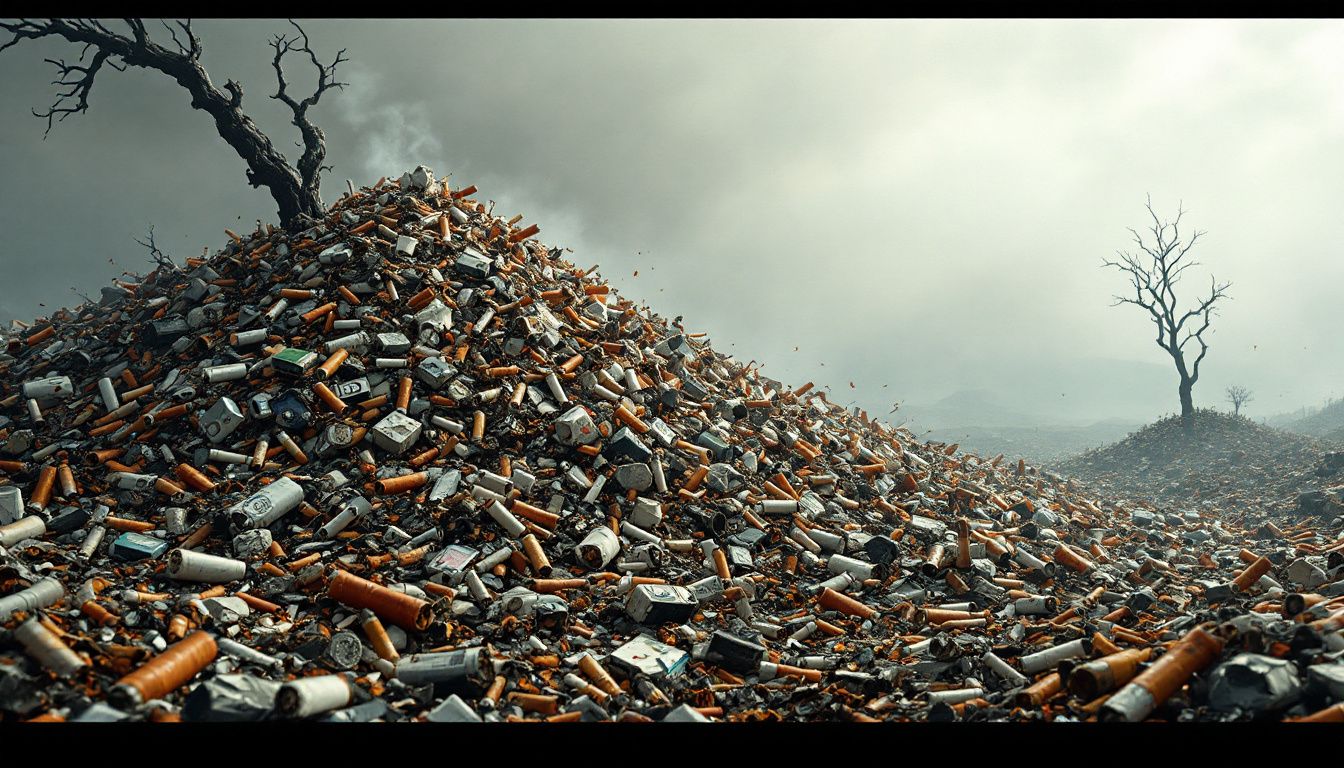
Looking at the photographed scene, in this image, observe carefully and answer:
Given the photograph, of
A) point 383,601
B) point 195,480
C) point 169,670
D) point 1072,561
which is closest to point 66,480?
point 195,480

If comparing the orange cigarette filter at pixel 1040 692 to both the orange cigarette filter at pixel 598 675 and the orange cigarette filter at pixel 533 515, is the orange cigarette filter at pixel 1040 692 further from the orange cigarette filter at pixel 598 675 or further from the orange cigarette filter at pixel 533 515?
the orange cigarette filter at pixel 533 515

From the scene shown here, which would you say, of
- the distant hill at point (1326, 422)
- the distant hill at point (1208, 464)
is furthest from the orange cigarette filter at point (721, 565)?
the distant hill at point (1326, 422)

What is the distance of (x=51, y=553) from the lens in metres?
7.18

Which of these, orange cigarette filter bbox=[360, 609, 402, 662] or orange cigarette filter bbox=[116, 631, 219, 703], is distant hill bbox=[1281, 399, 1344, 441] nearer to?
orange cigarette filter bbox=[360, 609, 402, 662]

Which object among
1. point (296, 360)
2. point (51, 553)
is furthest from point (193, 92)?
point (51, 553)

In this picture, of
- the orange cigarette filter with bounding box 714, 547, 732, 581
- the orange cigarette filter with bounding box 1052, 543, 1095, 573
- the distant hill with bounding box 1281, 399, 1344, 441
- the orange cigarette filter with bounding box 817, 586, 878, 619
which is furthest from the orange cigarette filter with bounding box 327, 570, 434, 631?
the distant hill with bounding box 1281, 399, 1344, 441

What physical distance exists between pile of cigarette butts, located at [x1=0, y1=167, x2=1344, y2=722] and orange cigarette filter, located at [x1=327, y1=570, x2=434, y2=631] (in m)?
0.03

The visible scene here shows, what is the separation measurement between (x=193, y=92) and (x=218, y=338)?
33.7 ft

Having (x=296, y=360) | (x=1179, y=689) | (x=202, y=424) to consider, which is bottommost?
(x=1179, y=689)

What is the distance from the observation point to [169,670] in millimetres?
4699

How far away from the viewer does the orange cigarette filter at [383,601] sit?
6.35 meters

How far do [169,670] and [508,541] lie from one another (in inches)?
162
